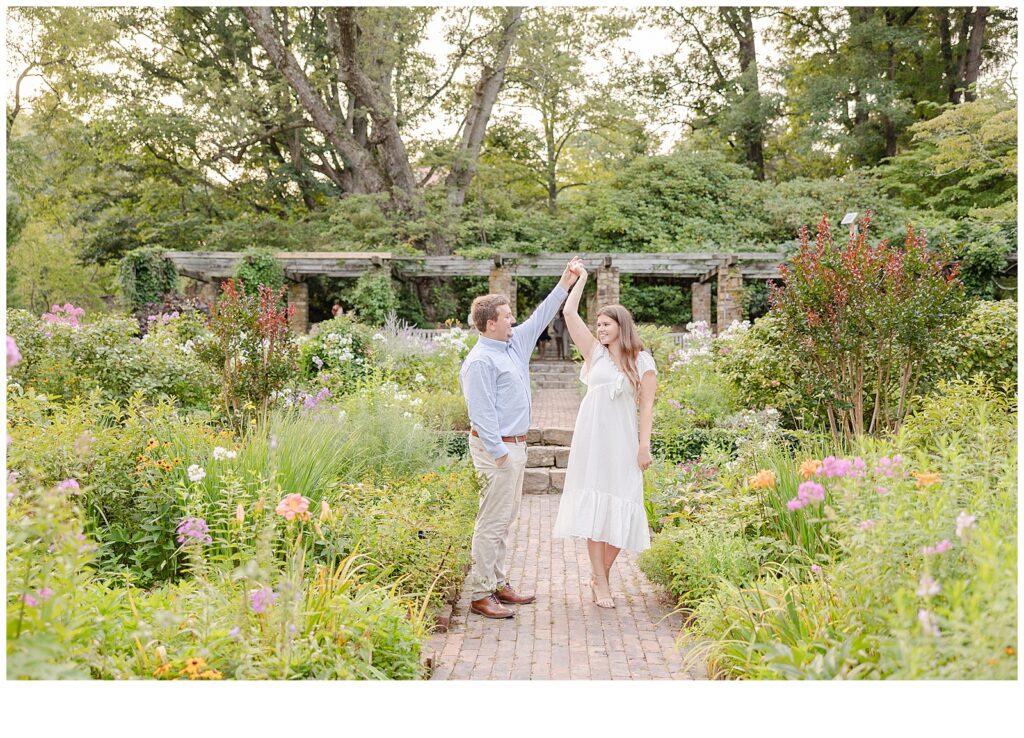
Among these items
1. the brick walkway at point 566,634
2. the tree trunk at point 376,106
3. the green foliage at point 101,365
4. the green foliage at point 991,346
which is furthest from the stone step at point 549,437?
the tree trunk at point 376,106

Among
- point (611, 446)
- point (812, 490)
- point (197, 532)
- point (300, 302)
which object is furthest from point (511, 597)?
point (300, 302)

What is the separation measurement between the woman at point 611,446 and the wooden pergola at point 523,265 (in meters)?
13.6

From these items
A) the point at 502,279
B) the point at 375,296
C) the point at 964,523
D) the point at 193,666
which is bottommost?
the point at 193,666

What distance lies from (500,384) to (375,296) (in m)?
14.1

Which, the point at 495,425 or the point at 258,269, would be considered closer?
the point at 495,425

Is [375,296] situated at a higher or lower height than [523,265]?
lower

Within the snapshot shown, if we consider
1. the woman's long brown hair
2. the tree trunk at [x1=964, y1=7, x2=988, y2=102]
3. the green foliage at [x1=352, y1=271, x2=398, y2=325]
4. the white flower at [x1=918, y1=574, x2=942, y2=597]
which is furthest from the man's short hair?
the tree trunk at [x1=964, y1=7, x2=988, y2=102]

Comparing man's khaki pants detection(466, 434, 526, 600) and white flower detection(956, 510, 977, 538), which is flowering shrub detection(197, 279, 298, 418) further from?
white flower detection(956, 510, 977, 538)

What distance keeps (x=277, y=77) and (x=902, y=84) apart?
56.8 feet

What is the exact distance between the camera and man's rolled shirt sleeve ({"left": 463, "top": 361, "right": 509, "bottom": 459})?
4.01 meters

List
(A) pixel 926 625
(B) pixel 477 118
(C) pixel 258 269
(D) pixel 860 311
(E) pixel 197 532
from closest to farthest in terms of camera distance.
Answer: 1. (A) pixel 926 625
2. (E) pixel 197 532
3. (D) pixel 860 311
4. (C) pixel 258 269
5. (B) pixel 477 118

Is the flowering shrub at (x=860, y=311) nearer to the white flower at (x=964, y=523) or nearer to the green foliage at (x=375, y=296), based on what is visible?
the white flower at (x=964, y=523)

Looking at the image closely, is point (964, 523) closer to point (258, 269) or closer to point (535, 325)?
point (535, 325)

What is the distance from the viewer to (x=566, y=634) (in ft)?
12.7
